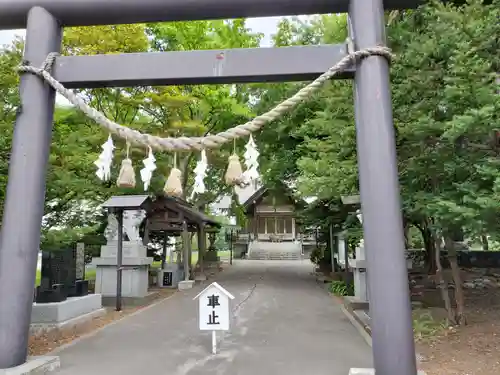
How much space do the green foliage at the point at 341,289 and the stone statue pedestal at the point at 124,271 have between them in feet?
21.3

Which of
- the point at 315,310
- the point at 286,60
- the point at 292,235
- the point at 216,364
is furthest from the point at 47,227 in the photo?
the point at 292,235

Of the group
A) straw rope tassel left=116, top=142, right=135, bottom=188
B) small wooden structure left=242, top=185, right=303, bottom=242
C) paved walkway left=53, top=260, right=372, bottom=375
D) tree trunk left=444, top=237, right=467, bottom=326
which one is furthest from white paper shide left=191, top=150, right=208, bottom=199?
small wooden structure left=242, top=185, right=303, bottom=242

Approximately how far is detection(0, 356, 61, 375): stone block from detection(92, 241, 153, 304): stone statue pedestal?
23.9ft

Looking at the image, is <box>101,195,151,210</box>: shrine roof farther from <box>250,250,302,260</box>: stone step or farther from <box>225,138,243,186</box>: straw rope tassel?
<box>250,250,302,260</box>: stone step

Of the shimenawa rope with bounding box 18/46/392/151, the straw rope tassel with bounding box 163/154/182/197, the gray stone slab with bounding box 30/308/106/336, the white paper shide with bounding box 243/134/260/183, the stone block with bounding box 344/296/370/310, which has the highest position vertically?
the shimenawa rope with bounding box 18/46/392/151

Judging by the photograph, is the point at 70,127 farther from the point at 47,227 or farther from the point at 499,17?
the point at 499,17

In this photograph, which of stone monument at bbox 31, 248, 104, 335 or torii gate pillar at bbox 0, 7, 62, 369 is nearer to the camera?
torii gate pillar at bbox 0, 7, 62, 369

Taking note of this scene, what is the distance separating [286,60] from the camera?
4.37m

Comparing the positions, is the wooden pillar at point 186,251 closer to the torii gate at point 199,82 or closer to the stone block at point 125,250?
the stone block at point 125,250

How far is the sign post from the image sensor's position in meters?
6.29

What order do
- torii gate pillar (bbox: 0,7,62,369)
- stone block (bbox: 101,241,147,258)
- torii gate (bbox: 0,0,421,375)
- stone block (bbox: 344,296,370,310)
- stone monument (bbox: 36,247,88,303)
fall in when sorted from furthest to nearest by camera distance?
1. stone block (bbox: 101,241,147,258)
2. stone block (bbox: 344,296,370,310)
3. stone monument (bbox: 36,247,88,303)
4. torii gate pillar (bbox: 0,7,62,369)
5. torii gate (bbox: 0,0,421,375)

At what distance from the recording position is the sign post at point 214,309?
6289 millimetres

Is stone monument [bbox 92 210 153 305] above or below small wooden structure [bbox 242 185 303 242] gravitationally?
below

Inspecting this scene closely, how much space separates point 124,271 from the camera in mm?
12445
